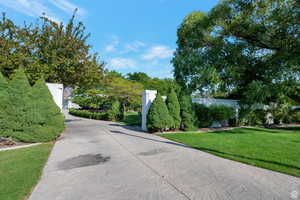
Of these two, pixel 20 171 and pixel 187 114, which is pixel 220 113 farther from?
pixel 20 171

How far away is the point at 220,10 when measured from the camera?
40.1ft

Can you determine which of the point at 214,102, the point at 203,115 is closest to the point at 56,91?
the point at 203,115

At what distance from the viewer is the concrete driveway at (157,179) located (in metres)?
2.78

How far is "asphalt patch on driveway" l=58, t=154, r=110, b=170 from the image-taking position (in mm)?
4184

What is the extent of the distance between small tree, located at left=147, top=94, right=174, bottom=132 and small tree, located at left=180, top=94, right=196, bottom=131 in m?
1.13

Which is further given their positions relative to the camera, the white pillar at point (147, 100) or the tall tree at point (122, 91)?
the tall tree at point (122, 91)

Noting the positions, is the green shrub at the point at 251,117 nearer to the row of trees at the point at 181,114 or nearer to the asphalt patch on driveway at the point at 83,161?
the row of trees at the point at 181,114

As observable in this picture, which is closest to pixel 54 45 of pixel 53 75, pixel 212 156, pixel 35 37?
pixel 35 37

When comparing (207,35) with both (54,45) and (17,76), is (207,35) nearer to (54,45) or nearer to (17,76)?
(54,45)

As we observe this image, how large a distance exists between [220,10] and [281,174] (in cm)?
1251

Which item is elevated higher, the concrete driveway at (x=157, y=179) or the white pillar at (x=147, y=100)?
the white pillar at (x=147, y=100)

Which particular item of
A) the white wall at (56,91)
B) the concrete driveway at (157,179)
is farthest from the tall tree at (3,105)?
the concrete driveway at (157,179)

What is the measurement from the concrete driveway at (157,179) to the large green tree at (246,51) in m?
9.13

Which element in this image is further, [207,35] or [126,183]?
[207,35]
